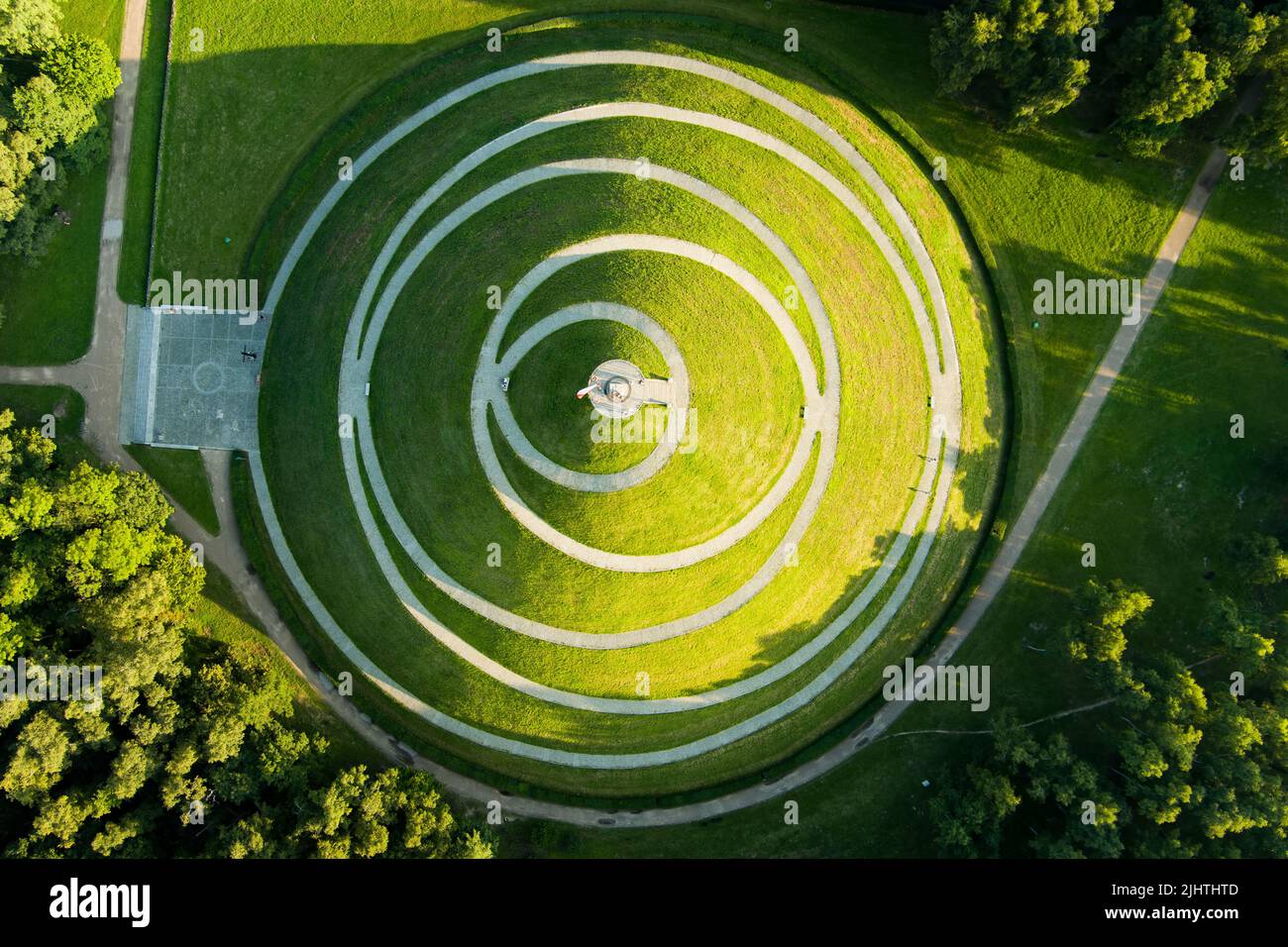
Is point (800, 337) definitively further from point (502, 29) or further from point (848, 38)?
point (502, 29)

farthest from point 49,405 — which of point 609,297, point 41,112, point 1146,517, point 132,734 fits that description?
point 1146,517

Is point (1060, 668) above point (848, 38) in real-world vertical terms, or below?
below

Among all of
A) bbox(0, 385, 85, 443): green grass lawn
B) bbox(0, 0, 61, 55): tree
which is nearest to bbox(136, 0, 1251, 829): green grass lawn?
bbox(0, 0, 61, 55): tree

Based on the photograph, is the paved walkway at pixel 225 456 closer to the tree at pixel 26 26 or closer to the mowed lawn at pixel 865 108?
the mowed lawn at pixel 865 108

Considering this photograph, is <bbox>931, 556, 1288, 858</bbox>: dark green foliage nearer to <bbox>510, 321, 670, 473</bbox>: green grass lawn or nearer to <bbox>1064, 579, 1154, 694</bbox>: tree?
<bbox>1064, 579, 1154, 694</bbox>: tree

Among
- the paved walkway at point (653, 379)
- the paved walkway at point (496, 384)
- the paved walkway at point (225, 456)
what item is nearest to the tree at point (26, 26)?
the paved walkway at point (225, 456)

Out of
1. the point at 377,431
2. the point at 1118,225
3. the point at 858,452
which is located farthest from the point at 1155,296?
the point at 377,431
